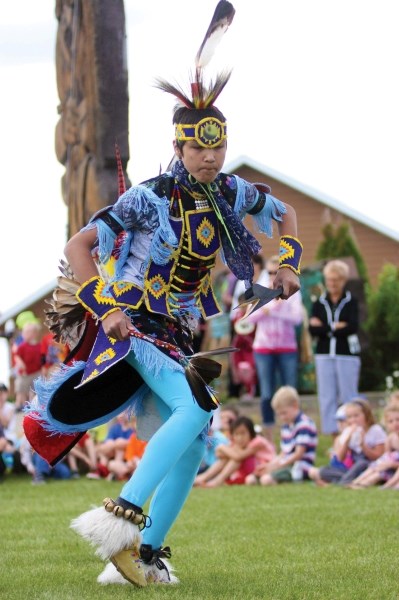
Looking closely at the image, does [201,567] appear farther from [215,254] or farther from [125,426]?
[125,426]

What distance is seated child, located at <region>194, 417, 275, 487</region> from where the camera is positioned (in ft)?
34.4

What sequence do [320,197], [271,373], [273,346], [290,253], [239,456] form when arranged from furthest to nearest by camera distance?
[320,197]
[271,373]
[273,346]
[239,456]
[290,253]

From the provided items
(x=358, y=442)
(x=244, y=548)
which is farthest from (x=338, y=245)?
(x=244, y=548)

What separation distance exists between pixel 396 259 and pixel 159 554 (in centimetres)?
2520

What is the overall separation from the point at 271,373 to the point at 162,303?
669 centimetres

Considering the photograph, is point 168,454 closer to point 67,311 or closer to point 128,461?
point 67,311

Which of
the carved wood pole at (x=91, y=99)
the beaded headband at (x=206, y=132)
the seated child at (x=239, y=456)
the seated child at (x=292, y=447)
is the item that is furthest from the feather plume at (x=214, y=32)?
the seated child at (x=239, y=456)

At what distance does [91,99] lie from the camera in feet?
30.2

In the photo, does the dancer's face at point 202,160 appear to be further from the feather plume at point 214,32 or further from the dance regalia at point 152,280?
the feather plume at point 214,32

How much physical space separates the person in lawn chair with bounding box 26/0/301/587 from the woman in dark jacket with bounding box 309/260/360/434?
599 centimetres

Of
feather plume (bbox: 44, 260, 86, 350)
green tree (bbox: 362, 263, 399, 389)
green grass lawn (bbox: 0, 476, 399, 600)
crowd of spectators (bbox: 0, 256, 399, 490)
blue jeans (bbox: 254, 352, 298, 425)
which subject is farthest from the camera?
green tree (bbox: 362, 263, 399, 389)

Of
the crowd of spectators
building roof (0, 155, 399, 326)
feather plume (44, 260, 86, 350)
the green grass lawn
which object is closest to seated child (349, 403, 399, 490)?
the crowd of spectators

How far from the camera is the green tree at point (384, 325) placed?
57.5 ft

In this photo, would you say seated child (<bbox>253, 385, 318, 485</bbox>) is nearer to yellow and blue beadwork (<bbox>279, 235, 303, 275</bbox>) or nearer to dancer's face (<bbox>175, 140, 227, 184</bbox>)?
yellow and blue beadwork (<bbox>279, 235, 303, 275</bbox>)
